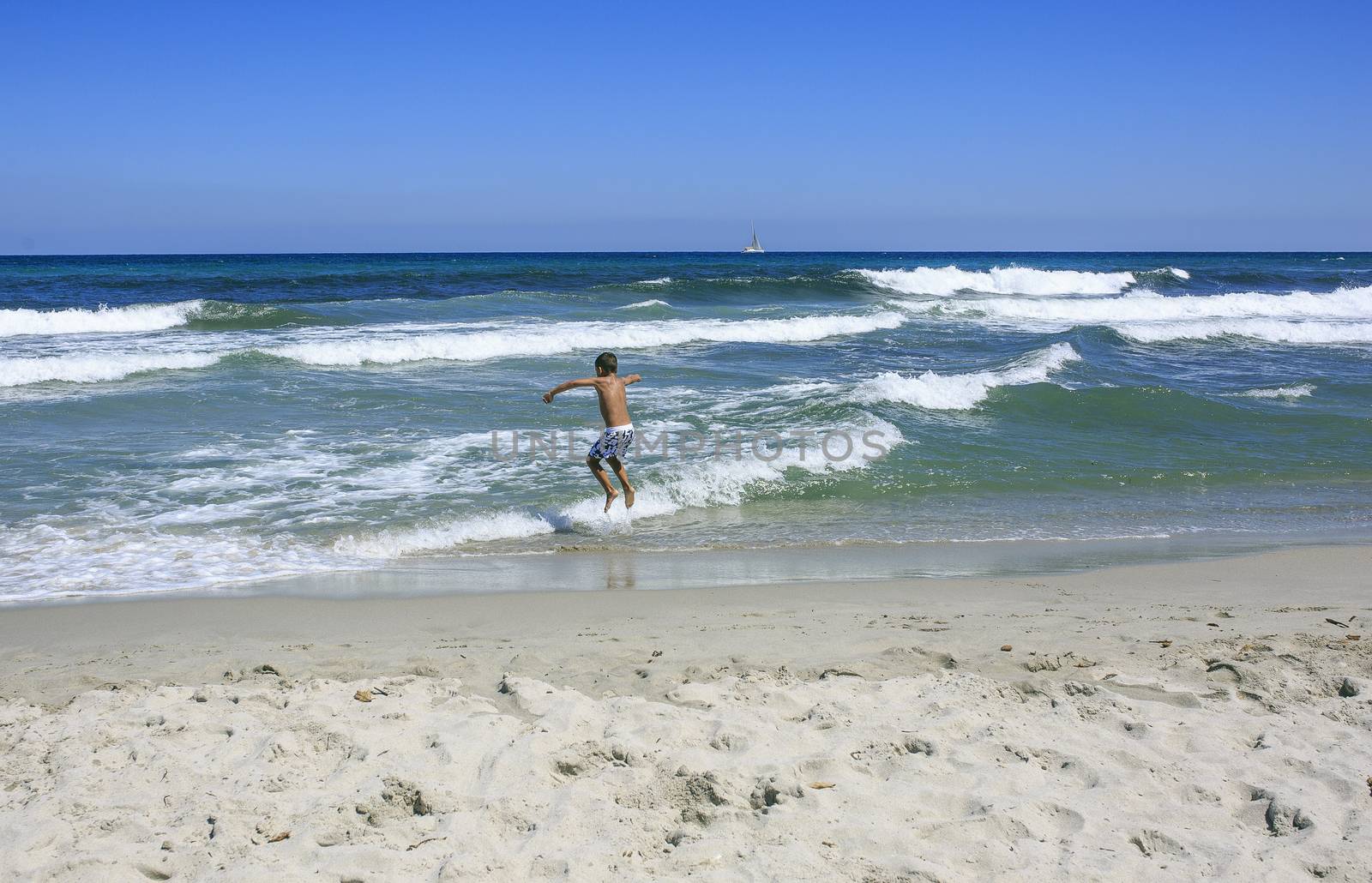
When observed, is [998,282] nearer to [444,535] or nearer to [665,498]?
[665,498]

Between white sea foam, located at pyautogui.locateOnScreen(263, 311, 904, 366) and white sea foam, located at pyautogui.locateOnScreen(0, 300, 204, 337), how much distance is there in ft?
24.1

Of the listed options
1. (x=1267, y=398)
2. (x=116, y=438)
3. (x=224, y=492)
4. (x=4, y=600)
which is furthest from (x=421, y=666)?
(x=1267, y=398)

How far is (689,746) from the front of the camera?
361 cm

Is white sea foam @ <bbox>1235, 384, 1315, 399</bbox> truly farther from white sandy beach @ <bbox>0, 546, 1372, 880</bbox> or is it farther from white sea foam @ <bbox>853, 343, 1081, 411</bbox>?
white sandy beach @ <bbox>0, 546, 1372, 880</bbox>

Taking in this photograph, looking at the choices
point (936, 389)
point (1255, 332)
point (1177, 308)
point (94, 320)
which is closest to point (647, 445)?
point (936, 389)

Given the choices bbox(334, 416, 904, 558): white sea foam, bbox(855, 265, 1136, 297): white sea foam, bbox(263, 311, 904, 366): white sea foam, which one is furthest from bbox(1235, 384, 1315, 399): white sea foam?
bbox(855, 265, 1136, 297): white sea foam

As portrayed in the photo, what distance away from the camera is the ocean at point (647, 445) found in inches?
298

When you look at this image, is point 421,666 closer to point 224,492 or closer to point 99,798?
point 99,798

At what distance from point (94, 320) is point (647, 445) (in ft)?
63.4

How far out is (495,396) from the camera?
13969 millimetres

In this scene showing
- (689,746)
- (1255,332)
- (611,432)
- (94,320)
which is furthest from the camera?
(1255,332)

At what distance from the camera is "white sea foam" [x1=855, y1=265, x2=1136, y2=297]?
40656mm

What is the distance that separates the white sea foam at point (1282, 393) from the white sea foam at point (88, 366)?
56.0 ft

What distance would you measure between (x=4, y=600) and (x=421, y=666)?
10.7ft
